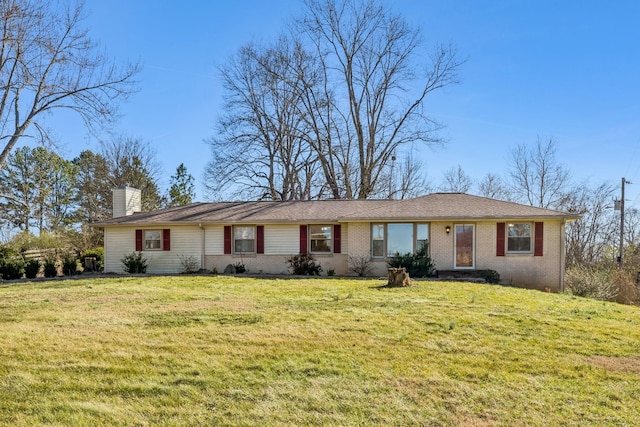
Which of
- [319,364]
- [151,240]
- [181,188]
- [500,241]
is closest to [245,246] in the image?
[151,240]

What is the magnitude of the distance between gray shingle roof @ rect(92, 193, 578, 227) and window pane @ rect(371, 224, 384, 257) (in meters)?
0.63

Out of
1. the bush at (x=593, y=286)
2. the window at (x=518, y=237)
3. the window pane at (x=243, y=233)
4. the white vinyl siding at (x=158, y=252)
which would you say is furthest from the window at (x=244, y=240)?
the bush at (x=593, y=286)

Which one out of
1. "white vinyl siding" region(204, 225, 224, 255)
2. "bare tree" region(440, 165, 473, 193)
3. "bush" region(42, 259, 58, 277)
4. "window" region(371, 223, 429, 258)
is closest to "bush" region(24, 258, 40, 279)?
"bush" region(42, 259, 58, 277)

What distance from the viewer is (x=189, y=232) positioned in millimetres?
18016

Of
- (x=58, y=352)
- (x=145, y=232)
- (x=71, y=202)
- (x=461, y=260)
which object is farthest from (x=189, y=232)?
(x=71, y=202)

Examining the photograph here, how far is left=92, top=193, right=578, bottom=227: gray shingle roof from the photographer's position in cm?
1534

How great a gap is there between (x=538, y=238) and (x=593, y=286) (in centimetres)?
236

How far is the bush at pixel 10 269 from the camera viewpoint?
17.6 m

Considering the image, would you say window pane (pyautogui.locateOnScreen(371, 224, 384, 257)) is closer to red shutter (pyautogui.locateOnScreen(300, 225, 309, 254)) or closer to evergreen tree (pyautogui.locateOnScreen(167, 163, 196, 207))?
red shutter (pyautogui.locateOnScreen(300, 225, 309, 254))

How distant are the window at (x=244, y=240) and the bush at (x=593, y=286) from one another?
12.3 meters

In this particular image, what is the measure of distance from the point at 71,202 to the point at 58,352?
111ft

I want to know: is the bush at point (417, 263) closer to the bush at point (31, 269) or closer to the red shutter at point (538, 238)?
the red shutter at point (538, 238)

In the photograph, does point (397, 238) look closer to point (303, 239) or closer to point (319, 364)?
point (303, 239)

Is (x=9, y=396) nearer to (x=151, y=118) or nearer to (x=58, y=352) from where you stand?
(x=58, y=352)
